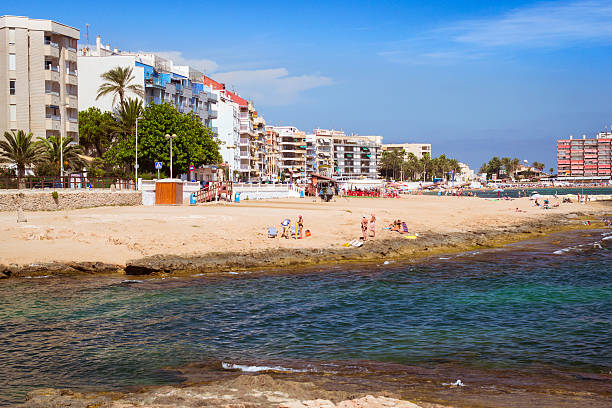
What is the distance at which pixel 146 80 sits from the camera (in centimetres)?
8244

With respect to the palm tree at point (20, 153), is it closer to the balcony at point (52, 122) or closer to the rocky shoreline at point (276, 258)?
the balcony at point (52, 122)

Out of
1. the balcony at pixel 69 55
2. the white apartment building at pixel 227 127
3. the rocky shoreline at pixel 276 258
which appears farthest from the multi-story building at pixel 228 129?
the rocky shoreline at pixel 276 258

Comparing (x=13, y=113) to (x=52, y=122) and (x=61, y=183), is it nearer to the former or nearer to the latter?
(x=52, y=122)

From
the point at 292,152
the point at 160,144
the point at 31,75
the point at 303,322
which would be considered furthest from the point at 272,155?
the point at 303,322

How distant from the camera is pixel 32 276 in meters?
23.4

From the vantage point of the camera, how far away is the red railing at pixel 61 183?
38.1 meters

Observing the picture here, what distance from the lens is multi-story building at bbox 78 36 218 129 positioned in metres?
81.8

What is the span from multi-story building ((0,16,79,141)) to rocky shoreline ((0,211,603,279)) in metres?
44.2

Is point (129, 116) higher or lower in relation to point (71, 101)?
lower

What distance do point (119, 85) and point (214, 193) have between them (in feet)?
111

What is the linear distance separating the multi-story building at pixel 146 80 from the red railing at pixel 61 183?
31.4 meters

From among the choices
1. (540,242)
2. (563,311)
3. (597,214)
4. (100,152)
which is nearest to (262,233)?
(563,311)

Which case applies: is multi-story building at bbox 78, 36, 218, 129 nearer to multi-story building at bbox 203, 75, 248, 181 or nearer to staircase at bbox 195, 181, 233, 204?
multi-story building at bbox 203, 75, 248, 181

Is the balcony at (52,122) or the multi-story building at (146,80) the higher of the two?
the multi-story building at (146,80)
